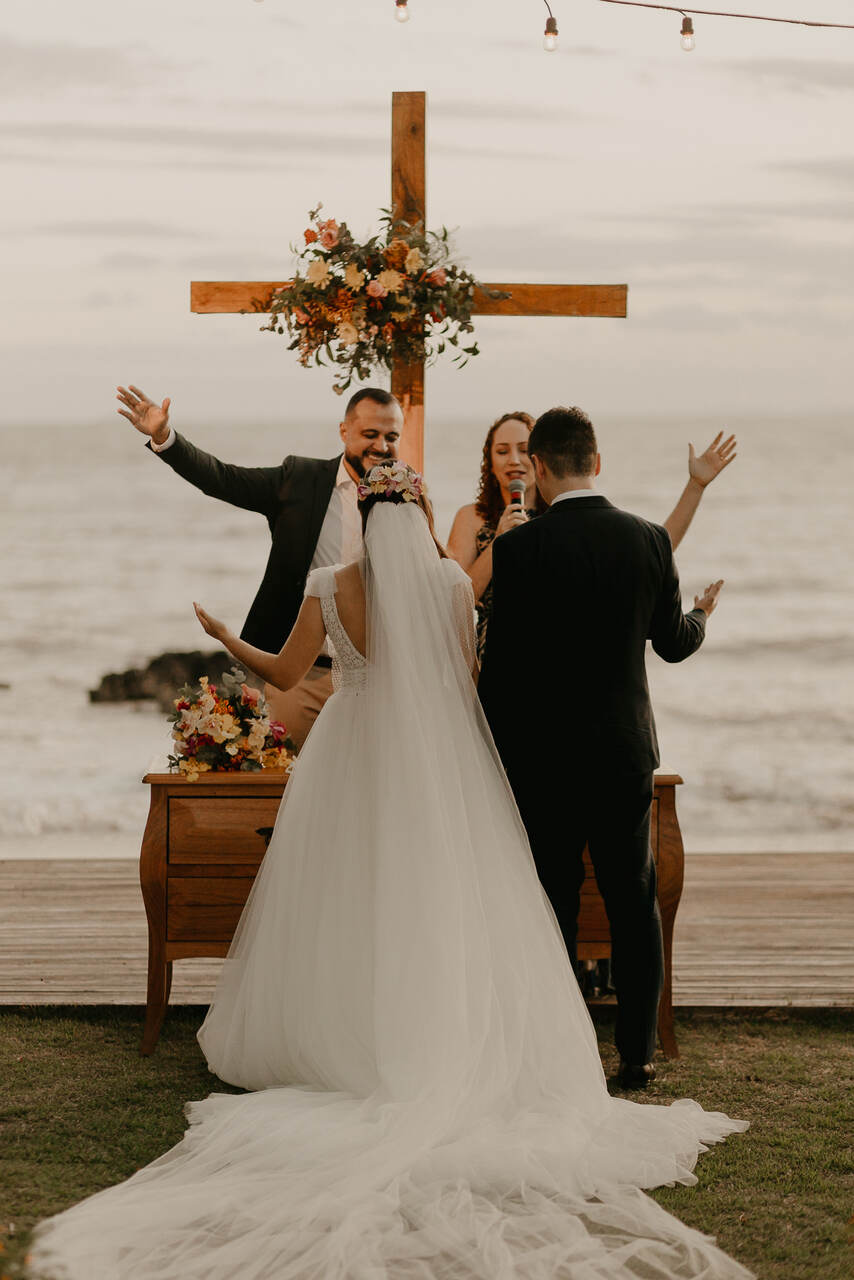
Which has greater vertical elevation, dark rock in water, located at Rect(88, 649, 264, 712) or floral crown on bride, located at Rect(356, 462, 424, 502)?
floral crown on bride, located at Rect(356, 462, 424, 502)

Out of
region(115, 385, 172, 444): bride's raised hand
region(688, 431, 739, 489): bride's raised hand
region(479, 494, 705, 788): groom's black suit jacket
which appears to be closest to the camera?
region(479, 494, 705, 788): groom's black suit jacket

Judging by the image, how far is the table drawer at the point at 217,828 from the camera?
3.72 metres

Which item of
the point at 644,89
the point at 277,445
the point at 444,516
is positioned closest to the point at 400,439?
the point at 644,89

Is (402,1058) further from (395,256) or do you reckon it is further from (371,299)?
(395,256)

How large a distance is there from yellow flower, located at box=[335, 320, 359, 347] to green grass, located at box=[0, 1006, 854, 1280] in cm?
197

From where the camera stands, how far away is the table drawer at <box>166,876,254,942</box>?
3730 mm

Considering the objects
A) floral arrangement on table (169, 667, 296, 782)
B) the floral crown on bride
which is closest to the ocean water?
the floral crown on bride

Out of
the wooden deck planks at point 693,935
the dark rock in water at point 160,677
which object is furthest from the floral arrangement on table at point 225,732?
the dark rock in water at point 160,677

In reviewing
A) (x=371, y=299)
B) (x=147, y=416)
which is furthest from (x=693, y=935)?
(x=147, y=416)

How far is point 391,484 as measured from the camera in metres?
3.32

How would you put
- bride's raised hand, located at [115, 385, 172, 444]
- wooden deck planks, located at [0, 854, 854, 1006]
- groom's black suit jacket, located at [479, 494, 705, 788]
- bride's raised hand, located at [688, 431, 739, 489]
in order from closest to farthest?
groom's black suit jacket, located at [479, 494, 705, 788] < bride's raised hand, located at [688, 431, 739, 489] < bride's raised hand, located at [115, 385, 172, 444] < wooden deck planks, located at [0, 854, 854, 1006]

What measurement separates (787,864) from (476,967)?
305 cm

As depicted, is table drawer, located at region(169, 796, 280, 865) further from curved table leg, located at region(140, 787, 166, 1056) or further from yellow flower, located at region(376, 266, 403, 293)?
yellow flower, located at region(376, 266, 403, 293)

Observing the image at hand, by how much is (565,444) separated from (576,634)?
45cm
